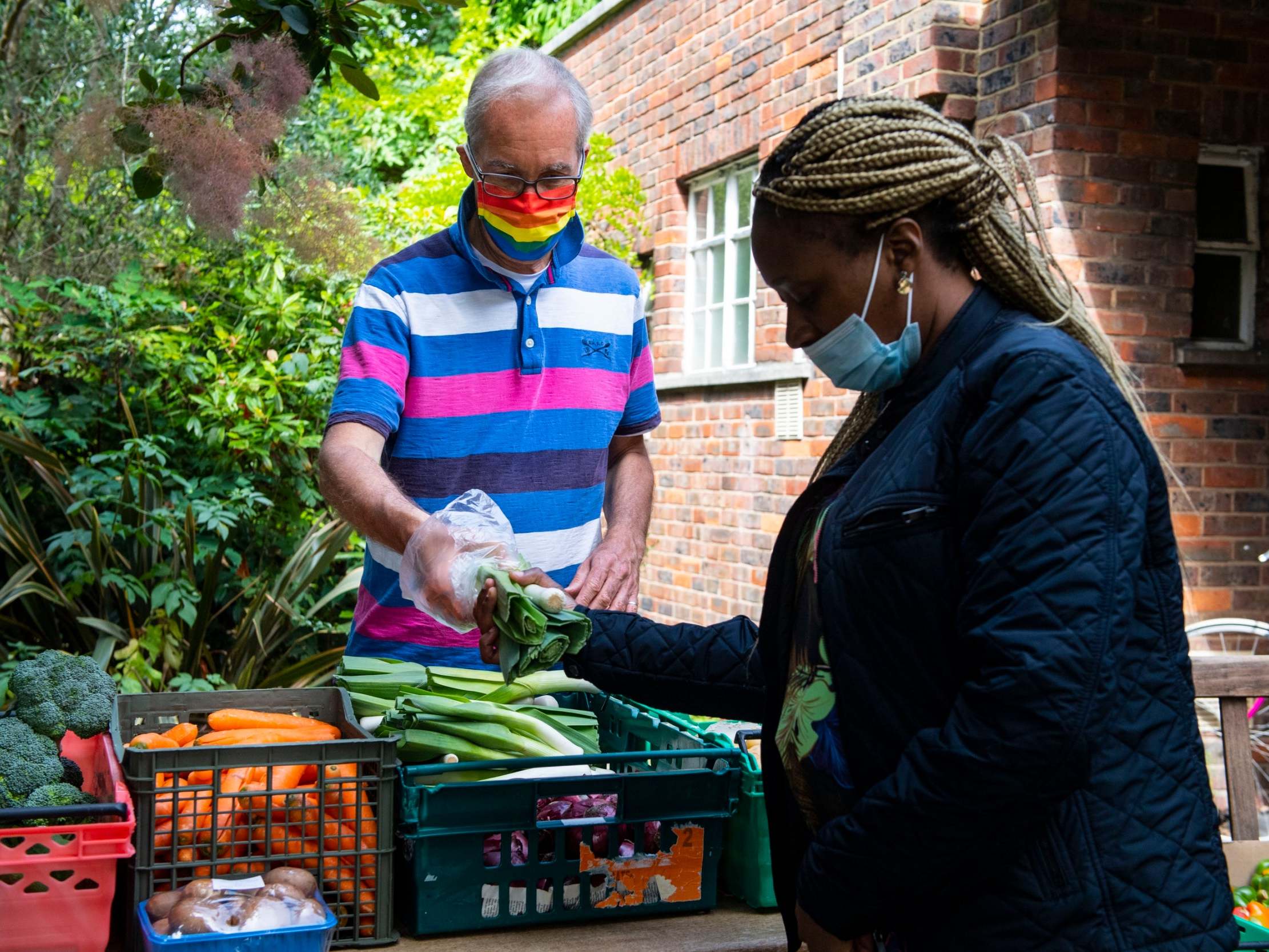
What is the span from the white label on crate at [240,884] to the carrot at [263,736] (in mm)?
285

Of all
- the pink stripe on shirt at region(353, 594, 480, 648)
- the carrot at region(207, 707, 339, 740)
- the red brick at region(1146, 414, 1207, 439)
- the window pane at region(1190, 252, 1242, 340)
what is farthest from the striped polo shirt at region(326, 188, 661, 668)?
the window pane at region(1190, 252, 1242, 340)

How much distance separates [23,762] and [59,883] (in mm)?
226

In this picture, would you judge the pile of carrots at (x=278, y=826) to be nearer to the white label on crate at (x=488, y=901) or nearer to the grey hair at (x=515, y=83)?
the white label on crate at (x=488, y=901)

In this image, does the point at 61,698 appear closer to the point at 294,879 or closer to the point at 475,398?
the point at 294,879

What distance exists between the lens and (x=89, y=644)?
5.43m

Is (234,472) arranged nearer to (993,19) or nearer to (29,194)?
(29,194)

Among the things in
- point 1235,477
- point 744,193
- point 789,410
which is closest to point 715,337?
→ point 744,193

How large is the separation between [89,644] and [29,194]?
2483 mm

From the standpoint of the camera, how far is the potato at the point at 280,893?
71.6 inches

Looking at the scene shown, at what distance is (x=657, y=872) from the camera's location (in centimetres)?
210

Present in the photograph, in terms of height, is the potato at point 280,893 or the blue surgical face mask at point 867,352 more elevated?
the blue surgical face mask at point 867,352

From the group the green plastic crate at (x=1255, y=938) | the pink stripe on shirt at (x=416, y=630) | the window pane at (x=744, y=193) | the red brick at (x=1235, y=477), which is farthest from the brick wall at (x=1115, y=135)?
the pink stripe on shirt at (x=416, y=630)

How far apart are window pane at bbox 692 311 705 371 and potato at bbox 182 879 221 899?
771 centimetres

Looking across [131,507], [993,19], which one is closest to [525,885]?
[131,507]
